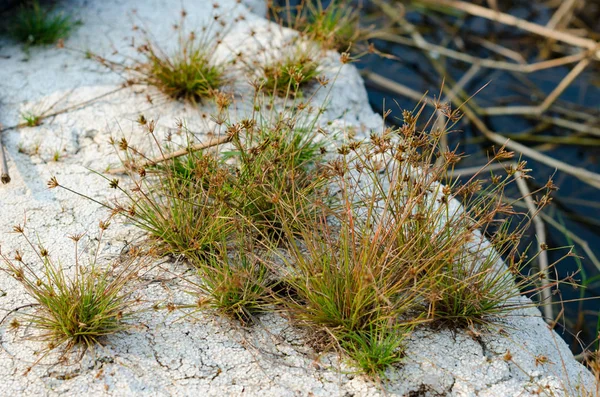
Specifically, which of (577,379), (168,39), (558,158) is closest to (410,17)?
(558,158)

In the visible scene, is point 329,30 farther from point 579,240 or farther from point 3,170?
point 3,170

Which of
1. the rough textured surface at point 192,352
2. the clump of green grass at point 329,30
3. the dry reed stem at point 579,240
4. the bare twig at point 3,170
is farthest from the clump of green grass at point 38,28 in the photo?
the dry reed stem at point 579,240

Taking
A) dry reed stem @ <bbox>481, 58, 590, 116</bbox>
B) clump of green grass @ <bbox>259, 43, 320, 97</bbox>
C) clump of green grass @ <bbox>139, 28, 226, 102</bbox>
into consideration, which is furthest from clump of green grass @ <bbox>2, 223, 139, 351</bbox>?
dry reed stem @ <bbox>481, 58, 590, 116</bbox>

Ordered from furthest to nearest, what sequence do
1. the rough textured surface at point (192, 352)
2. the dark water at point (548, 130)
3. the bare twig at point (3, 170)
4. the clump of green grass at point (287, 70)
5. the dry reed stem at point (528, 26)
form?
1. the dry reed stem at point (528, 26)
2. the dark water at point (548, 130)
3. the clump of green grass at point (287, 70)
4. the bare twig at point (3, 170)
5. the rough textured surface at point (192, 352)

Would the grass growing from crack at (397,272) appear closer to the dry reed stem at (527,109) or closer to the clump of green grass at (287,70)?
the clump of green grass at (287,70)

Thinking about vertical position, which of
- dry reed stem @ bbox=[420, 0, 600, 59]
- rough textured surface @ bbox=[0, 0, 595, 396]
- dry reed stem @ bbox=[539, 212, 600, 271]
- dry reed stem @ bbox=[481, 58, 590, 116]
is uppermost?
dry reed stem @ bbox=[420, 0, 600, 59]

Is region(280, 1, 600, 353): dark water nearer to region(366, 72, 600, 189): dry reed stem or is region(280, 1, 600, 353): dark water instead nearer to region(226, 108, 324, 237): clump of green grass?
region(366, 72, 600, 189): dry reed stem
